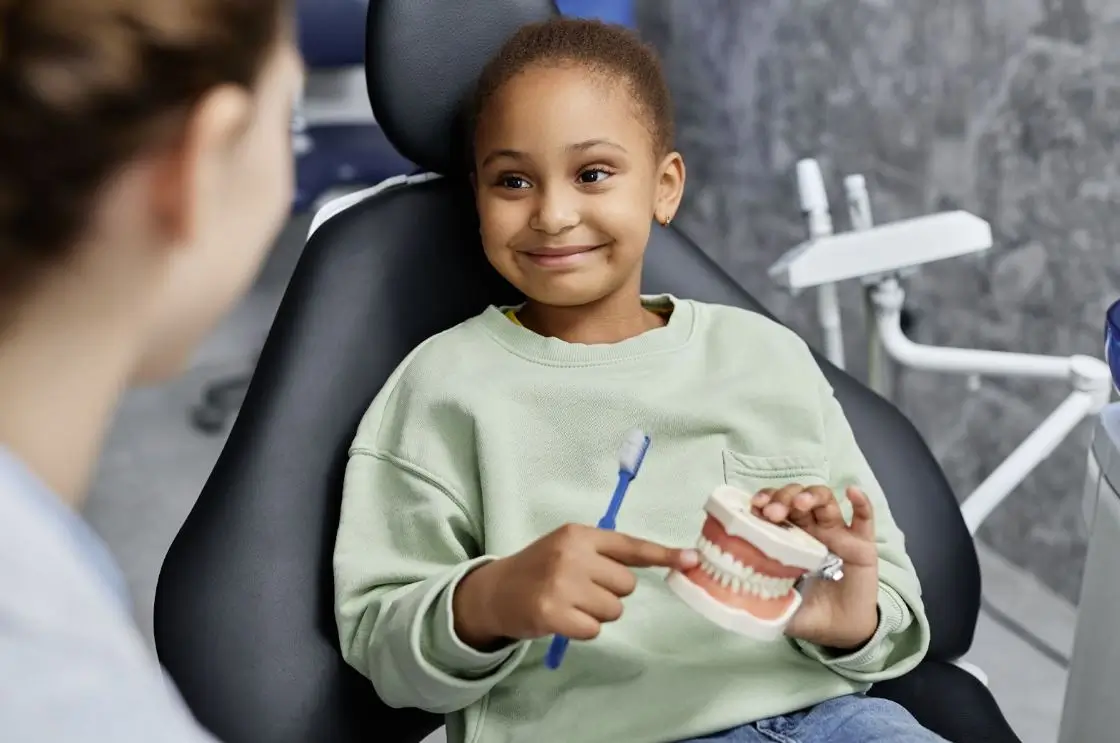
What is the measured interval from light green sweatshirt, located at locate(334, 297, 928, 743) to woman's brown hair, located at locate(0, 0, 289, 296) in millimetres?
467

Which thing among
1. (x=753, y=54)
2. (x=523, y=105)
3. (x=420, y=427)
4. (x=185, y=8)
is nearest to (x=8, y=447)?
(x=185, y=8)

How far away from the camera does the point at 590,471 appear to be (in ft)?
3.34

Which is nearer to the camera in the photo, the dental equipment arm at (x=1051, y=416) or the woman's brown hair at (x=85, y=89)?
the woman's brown hair at (x=85, y=89)

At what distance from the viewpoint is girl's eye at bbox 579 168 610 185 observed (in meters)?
1.05

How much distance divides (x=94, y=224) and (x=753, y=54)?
6.86 ft

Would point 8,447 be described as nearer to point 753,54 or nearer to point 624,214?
Answer: point 624,214

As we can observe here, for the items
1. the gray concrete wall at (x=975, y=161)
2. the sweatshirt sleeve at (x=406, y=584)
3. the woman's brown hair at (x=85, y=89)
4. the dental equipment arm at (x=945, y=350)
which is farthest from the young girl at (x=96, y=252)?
the gray concrete wall at (x=975, y=161)

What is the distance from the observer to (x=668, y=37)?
273 centimetres

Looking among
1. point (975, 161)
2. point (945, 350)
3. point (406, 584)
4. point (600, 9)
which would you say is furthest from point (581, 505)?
point (600, 9)

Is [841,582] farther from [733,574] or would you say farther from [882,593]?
[733,574]

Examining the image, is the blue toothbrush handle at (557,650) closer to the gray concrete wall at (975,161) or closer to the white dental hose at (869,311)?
the white dental hose at (869,311)

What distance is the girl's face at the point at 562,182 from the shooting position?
1031mm

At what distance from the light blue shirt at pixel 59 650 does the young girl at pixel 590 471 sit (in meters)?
0.36

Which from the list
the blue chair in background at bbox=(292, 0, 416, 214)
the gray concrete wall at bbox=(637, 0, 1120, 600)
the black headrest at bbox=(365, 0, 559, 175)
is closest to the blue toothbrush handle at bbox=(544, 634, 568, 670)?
the black headrest at bbox=(365, 0, 559, 175)
